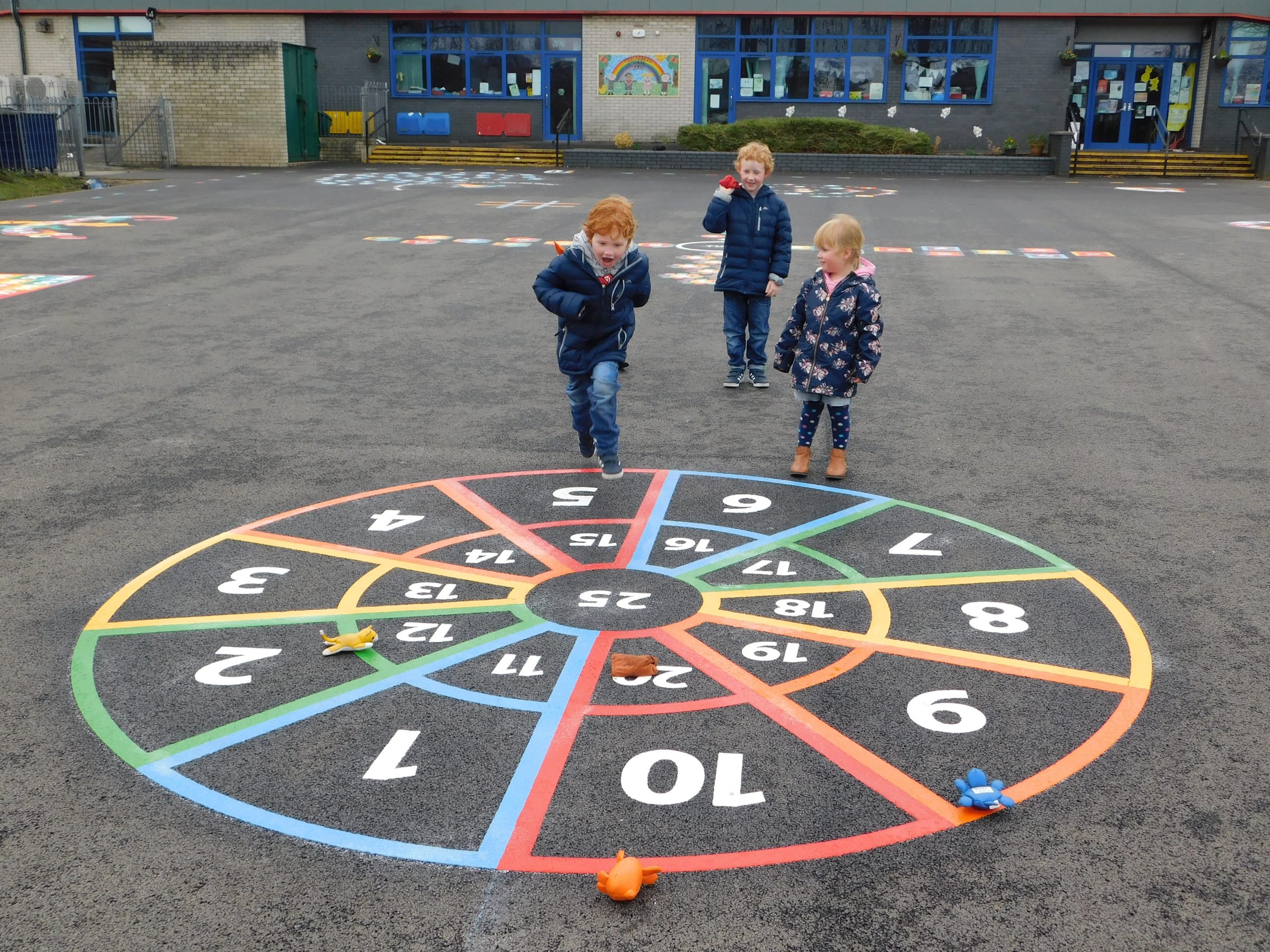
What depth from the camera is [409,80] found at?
38562mm

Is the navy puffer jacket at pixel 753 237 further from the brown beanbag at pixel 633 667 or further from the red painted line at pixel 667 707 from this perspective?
the red painted line at pixel 667 707

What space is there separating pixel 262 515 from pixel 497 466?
57.3 inches

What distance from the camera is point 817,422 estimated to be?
7.09 meters

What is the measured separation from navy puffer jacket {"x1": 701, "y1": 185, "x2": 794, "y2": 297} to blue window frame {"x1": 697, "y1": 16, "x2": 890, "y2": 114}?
3034 centimetres

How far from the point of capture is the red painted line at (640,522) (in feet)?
18.8

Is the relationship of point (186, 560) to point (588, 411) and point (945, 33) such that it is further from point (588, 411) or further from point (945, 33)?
point (945, 33)

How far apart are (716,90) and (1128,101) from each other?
494 inches

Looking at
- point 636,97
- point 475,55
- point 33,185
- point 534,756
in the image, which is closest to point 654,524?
point 534,756

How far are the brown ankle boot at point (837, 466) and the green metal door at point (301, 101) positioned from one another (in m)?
30.5

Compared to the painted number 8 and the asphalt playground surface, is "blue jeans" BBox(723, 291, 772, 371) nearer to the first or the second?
the asphalt playground surface

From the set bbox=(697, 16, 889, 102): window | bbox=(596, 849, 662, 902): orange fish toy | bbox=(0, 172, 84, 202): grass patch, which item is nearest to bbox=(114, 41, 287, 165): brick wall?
bbox=(0, 172, 84, 202): grass patch

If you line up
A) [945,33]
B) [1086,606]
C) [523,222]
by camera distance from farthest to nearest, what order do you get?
[945,33] → [523,222] → [1086,606]

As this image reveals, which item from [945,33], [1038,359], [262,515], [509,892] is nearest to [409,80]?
[945,33]

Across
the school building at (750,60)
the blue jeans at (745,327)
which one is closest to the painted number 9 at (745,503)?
the blue jeans at (745,327)
